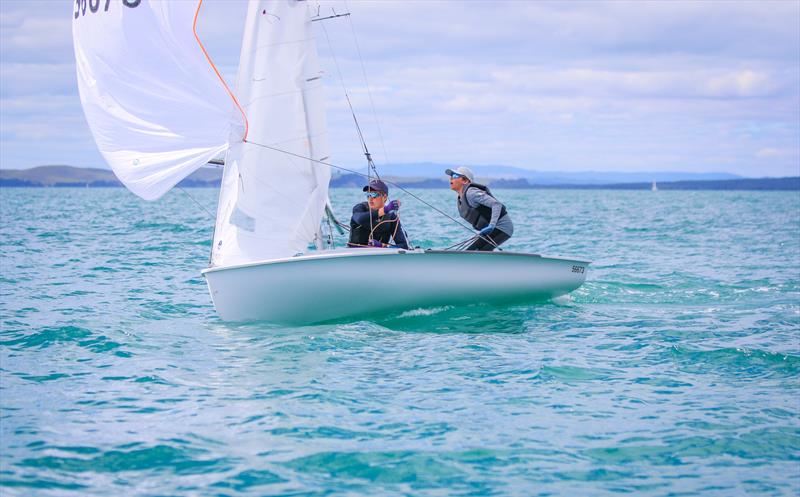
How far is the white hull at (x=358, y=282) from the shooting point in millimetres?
9820

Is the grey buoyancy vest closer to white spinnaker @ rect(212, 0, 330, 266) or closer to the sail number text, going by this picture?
white spinnaker @ rect(212, 0, 330, 266)

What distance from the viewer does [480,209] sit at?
38.5 ft

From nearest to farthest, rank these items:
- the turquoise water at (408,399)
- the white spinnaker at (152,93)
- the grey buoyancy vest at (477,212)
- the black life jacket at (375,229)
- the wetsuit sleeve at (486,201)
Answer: the turquoise water at (408,399), the white spinnaker at (152,93), the black life jacket at (375,229), the wetsuit sleeve at (486,201), the grey buoyancy vest at (477,212)

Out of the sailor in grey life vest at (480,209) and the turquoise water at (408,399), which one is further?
the sailor in grey life vest at (480,209)

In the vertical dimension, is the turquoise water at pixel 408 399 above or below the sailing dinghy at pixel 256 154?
below

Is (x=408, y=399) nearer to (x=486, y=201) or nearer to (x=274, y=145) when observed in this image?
(x=274, y=145)

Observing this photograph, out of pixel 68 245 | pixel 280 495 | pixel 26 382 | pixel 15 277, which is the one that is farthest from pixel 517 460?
pixel 68 245

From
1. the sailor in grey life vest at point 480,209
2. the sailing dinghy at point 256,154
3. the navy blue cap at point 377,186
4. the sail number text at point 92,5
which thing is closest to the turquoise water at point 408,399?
the sailing dinghy at point 256,154

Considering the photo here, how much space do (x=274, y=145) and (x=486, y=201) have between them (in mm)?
2972

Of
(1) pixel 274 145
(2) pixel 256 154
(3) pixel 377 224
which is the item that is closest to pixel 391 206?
(3) pixel 377 224

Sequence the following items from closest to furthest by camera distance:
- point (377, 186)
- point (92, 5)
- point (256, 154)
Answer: point (92, 5)
point (256, 154)
point (377, 186)

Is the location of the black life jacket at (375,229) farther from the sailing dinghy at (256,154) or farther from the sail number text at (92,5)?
the sail number text at (92,5)

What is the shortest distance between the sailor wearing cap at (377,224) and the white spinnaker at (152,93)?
1924mm

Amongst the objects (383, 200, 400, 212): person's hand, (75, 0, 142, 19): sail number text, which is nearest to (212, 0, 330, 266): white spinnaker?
(383, 200, 400, 212): person's hand
